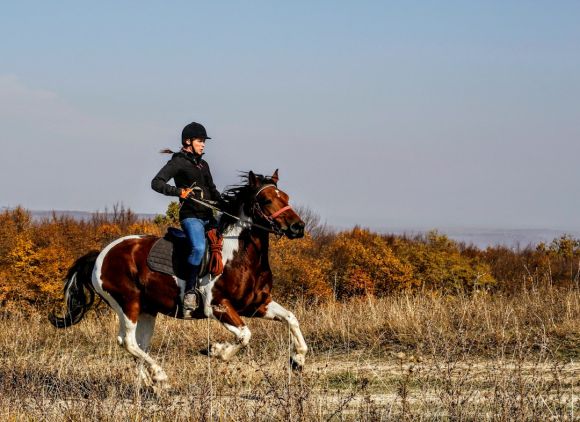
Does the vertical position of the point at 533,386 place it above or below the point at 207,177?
below

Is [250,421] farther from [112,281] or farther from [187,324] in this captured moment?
[187,324]

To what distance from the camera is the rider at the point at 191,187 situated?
1011 centimetres

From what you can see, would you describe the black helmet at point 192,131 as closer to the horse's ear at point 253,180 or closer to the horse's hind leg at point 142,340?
the horse's ear at point 253,180

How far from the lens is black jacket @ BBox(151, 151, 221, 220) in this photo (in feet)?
33.6

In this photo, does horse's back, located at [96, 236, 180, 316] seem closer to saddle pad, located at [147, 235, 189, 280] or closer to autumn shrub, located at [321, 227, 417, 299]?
saddle pad, located at [147, 235, 189, 280]

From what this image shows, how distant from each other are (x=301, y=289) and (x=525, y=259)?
50.5ft

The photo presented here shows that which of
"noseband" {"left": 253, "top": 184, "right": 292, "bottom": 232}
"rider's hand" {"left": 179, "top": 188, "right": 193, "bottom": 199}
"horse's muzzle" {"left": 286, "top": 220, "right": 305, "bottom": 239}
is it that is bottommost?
"horse's muzzle" {"left": 286, "top": 220, "right": 305, "bottom": 239}

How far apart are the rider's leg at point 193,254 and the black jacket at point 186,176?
125 mm

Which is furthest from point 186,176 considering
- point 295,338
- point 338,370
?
point 338,370

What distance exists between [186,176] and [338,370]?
3236mm

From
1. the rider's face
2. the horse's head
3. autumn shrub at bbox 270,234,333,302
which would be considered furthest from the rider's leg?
autumn shrub at bbox 270,234,333,302

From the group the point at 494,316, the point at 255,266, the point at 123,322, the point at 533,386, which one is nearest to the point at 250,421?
the point at 533,386

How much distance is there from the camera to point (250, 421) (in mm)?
7117

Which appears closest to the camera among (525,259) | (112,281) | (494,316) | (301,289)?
(112,281)
